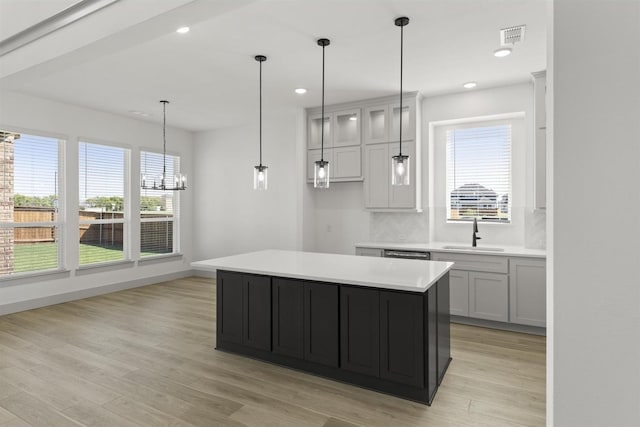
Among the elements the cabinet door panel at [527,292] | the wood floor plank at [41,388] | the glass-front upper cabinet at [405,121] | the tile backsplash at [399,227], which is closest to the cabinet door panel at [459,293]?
the cabinet door panel at [527,292]

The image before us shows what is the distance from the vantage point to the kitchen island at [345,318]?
2.62 meters

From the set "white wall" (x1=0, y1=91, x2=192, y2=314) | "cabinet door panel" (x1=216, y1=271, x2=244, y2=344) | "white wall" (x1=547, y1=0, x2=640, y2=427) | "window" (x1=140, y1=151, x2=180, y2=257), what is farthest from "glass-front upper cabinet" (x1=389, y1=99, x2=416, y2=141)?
"window" (x1=140, y1=151, x2=180, y2=257)

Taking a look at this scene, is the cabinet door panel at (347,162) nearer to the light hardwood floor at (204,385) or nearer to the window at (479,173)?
the window at (479,173)

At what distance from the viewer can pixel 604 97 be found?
3.51 ft

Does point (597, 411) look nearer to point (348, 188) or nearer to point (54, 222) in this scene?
point (348, 188)

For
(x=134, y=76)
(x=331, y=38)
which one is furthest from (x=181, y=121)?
(x=331, y=38)

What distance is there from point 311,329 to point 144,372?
1419mm

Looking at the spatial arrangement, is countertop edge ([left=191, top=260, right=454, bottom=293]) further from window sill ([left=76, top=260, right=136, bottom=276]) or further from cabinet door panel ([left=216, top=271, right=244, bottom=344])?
window sill ([left=76, top=260, right=136, bottom=276])

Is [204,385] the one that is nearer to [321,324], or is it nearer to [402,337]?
[321,324]

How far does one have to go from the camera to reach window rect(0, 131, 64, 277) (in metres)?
4.82

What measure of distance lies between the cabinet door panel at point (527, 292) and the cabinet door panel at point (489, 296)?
0.22 feet

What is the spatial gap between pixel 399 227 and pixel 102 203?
15.3ft

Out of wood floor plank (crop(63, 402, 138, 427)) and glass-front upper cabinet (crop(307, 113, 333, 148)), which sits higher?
glass-front upper cabinet (crop(307, 113, 333, 148))

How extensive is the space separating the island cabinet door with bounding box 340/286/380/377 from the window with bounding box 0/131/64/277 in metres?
4.65
